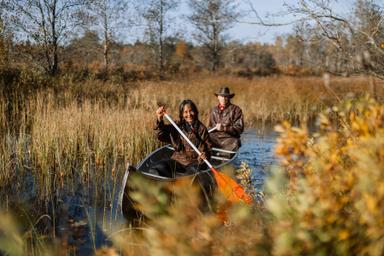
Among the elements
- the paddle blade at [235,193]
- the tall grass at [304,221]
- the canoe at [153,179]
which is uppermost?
the tall grass at [304,221]

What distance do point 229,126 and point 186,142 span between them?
7.36 ft

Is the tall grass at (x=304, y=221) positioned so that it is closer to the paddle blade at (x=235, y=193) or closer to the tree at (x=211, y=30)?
the paddle blade at (x=235, y=193)

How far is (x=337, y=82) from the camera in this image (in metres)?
21.4

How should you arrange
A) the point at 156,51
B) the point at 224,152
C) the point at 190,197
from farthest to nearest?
the point at 156,51 → the point at 224,152 → the point at 190,197

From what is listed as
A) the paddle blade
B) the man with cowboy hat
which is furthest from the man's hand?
the paddle blade

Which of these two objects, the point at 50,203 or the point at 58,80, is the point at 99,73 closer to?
the point at 58,80

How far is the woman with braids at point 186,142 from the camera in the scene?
633 cm

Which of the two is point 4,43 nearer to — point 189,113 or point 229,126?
point 229,126

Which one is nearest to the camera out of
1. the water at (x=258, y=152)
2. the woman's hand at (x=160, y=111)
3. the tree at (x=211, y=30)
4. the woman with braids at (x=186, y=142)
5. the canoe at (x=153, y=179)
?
the canoe at (x=153, y=179)

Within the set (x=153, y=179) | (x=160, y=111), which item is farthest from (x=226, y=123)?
(x=153, y=179)

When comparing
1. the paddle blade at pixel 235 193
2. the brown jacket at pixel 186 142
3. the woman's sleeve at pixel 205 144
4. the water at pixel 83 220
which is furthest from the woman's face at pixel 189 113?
the water at pixel 83 220

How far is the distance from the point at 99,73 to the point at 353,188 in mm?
21639

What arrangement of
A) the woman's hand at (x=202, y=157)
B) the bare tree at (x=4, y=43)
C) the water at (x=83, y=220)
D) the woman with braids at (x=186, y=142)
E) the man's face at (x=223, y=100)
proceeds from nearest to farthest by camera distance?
the water at (x=83, y=220), the woman's hand at (x=202, y=157), the woman with braids at (x=186, y=142), the man's face at (x=223, y=100), the bare tree at (x=4, y=43)

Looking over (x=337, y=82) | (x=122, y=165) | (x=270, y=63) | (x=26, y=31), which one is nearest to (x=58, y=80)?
(x=26, y=31)
